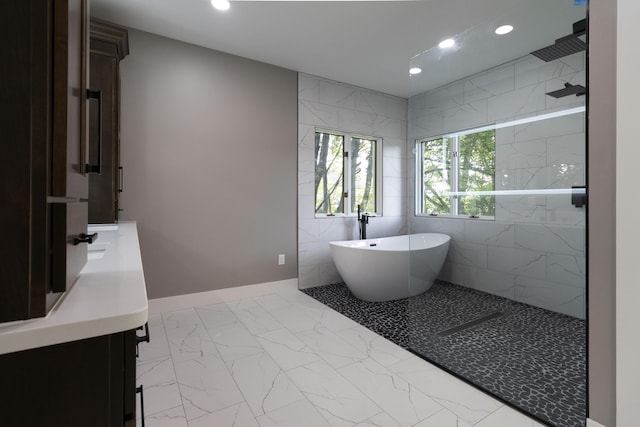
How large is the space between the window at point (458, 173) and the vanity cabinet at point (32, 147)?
2776mm

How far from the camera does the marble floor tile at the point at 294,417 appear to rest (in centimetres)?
150

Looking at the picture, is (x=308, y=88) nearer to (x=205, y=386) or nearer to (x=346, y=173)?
(x=346, y=173)

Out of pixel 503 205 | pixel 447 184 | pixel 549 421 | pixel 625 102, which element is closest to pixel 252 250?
pixel 447 184

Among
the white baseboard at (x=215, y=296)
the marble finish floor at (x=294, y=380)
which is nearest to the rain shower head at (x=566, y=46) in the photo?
the marble finish floor at (x=294, y=380)

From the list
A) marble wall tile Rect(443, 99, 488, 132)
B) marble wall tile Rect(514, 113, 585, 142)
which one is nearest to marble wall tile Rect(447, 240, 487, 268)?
marble wall tile Rect(514, 113, 585, 142)

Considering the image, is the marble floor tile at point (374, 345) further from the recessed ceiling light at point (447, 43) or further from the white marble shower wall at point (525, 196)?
the recessed ceiling light at point (447, 43)

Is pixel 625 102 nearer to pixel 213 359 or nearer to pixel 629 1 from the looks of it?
pixel 629 1

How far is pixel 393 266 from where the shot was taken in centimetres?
313

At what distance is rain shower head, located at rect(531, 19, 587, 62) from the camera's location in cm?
159

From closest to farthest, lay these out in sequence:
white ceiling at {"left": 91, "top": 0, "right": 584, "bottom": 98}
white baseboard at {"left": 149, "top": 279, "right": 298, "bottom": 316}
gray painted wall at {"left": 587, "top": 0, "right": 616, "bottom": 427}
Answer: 1. gray painted wall at {"left": 587, "top": 0, "right": 616, "bottom": 427}
2. white ceiling at {"left": 91, "top": 0, "right": 584, "bottom": 98}
3. white baseboard at {"left": 149, "top": 279, "right": 298, "bottom": 316}

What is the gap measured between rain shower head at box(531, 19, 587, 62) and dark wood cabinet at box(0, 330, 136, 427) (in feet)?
7.18

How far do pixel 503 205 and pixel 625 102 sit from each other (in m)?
1.37

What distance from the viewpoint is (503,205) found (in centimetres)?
247

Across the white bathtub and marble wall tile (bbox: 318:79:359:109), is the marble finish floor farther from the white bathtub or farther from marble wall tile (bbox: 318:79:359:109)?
marble wall tile (bbox: 318:79:359:109)
